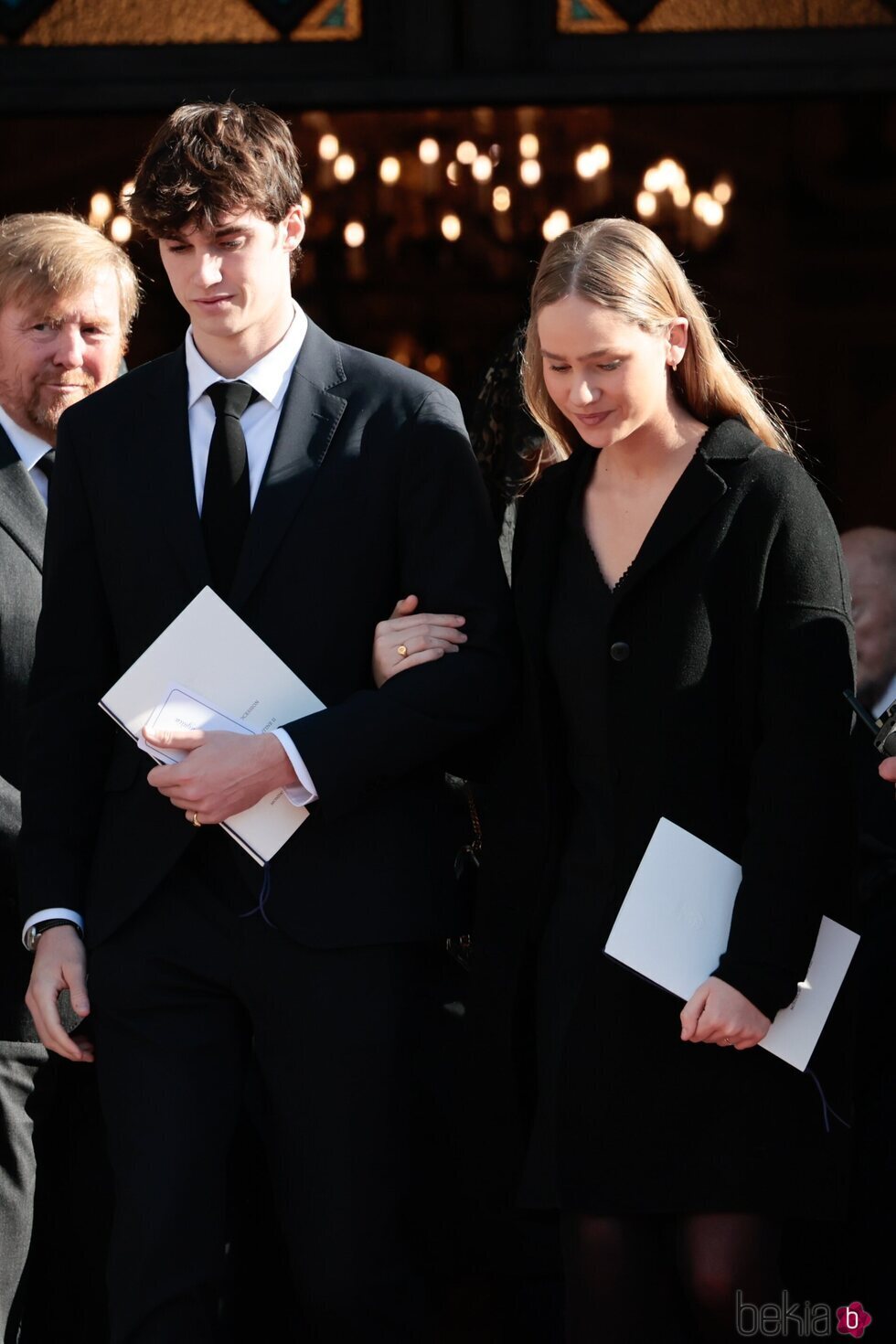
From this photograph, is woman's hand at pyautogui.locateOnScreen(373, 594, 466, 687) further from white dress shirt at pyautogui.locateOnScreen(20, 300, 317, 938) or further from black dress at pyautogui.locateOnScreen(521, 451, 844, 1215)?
white dress shirt at pyautogui.locateOnScreen(20, 300, 317, 938)

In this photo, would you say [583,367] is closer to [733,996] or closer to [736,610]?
[736,610]

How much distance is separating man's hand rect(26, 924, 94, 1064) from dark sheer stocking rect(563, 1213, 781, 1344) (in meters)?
0.80

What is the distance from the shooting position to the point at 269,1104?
9.60 feet

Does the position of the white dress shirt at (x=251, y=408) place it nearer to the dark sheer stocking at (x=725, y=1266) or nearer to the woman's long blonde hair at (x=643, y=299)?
the woman's long blonde hair at (x=643, y=299)

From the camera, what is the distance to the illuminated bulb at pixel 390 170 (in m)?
6.80

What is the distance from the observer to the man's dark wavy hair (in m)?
2.85

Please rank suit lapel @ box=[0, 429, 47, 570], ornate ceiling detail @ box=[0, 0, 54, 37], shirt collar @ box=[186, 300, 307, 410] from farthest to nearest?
1. ornate ceiling detail @ box=[0, 0, 54, 37]
2. suit lapel @ box=[0, 429, 47, 570]
3. shirt collar @ box=[186, 300, 307, 410]

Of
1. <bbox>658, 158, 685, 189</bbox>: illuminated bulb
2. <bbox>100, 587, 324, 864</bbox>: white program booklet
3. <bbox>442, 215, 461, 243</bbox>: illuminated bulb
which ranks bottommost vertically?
<bbox>100, 587, 324, 864</bbox>: white program booklet

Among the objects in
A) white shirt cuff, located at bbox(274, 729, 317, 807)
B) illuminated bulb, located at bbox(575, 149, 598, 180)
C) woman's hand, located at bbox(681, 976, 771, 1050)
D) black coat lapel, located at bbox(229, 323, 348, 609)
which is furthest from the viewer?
illuminated bulb, located at bbox(575, 149, 598, 180)

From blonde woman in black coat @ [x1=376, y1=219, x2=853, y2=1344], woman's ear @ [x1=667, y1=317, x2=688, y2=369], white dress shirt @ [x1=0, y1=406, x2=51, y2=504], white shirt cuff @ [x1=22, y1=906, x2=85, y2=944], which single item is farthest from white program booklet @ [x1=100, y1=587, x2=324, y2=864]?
white dress shirt @ [x1=0, y1=406, x2=51, y2=504]

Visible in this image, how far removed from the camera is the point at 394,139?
675 centimetres

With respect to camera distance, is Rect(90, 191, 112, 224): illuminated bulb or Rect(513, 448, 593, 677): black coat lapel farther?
Rect(90, 191, 112, 224): illuminated bulb

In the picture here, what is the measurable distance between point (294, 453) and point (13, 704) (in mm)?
811

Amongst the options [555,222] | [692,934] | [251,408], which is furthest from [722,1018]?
[555,222]
